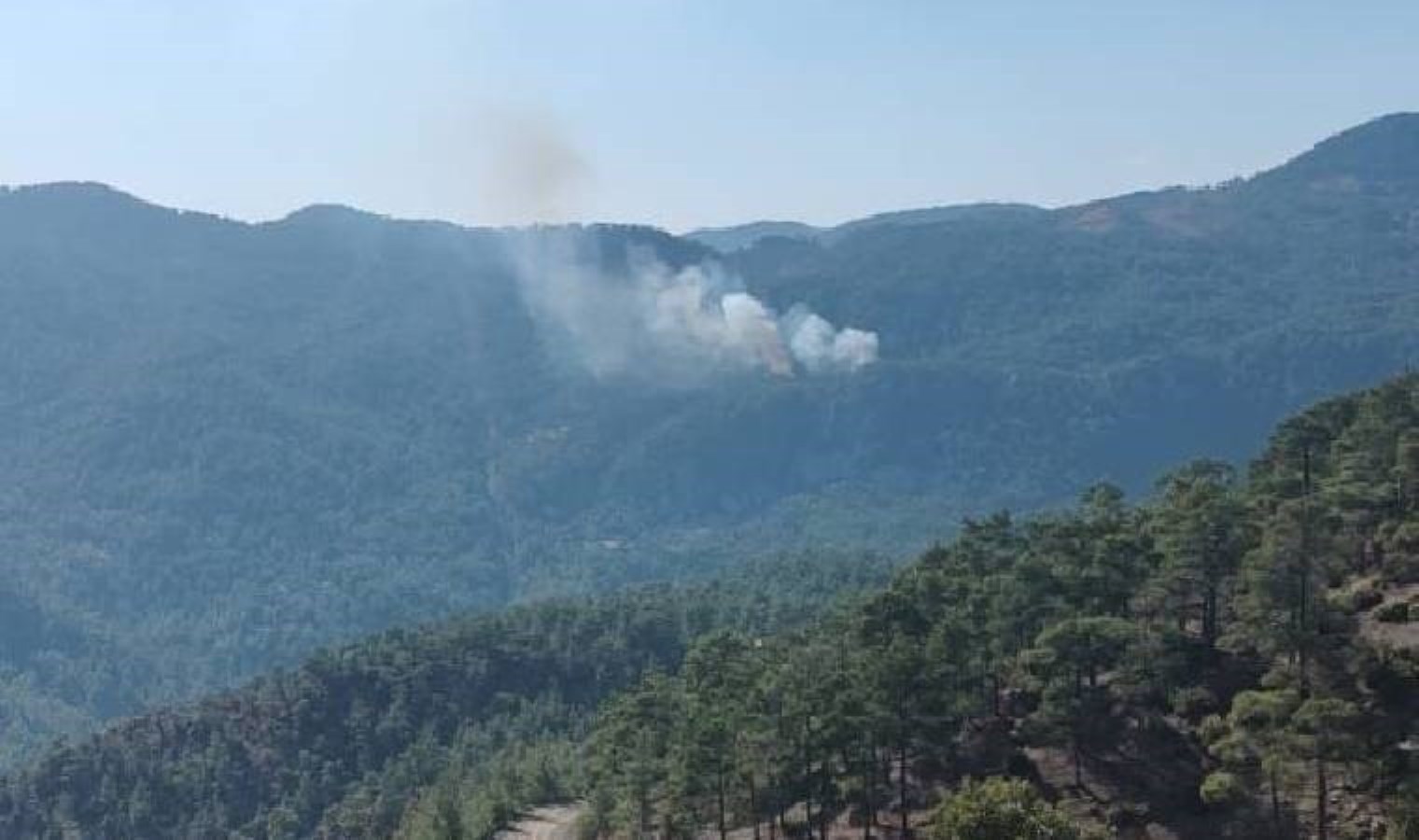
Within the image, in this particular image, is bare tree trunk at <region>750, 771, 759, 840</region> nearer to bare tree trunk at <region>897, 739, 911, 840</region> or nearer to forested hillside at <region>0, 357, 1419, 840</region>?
forested hillside at <region>0, 357, 1419, 840</region>

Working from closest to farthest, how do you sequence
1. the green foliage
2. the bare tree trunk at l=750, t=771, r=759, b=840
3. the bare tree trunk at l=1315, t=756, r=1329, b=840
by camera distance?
the green foliage, the bare tree trunk at l=1315, t=756, r=1329, b=840, the bare tree trunk at l=750, t=771, r=759, b=840

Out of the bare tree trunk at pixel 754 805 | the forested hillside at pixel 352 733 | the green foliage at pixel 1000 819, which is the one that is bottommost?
the forested hillside at pixel 352 733

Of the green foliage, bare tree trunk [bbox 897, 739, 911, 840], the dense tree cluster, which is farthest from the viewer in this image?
bare tree trunk [bbox 897, 739, 911, 840]

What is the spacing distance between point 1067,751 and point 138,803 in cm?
9417

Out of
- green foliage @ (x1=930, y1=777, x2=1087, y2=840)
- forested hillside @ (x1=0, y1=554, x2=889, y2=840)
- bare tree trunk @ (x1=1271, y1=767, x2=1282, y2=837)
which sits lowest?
forested hillside @ (x1=0, y1=554, x2=889, y2=840)

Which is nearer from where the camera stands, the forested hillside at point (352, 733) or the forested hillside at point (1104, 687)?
the forested hillside at point (1104, 687)

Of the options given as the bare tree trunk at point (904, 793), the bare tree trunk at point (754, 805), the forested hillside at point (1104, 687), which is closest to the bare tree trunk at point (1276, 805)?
the forested hillside at point (1104, 687)

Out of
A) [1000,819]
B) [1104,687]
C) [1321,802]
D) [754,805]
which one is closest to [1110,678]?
[1104,687]

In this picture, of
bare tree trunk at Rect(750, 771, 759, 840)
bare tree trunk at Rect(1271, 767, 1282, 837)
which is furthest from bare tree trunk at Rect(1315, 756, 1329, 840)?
bare tree trunk at Rect(750, 771, 759, 840)

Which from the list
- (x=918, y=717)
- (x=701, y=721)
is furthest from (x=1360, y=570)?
(x=701, y=721)

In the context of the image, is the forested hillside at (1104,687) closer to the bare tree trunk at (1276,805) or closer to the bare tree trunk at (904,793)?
the bare tree trunk at (1276,805)

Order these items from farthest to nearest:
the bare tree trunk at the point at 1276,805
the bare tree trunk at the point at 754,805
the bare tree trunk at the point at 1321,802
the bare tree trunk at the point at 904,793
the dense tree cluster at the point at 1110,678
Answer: the bare tree trunk at the point at 754,805 < the bare tree trunk at the point at 904,793 < the dense tree cluster at the point at 1110,678 < the bare tree trunk at the point at 1276,805 < the bare tree trunk at the point at 1321,802

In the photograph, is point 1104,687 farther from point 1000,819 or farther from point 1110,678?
point 1000,819

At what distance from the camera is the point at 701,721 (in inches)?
2589
